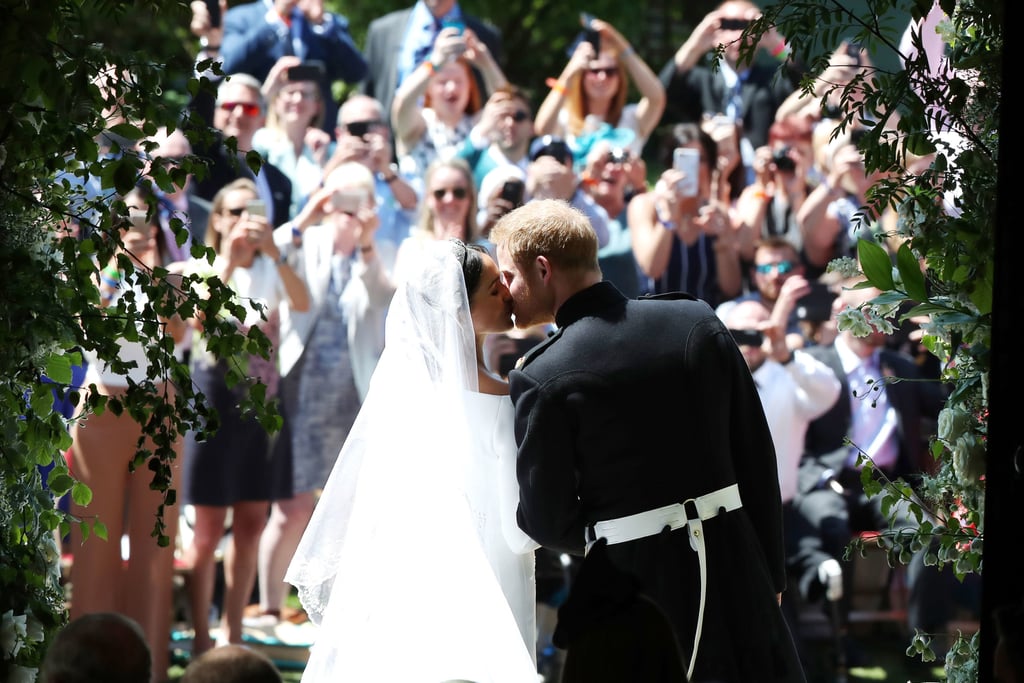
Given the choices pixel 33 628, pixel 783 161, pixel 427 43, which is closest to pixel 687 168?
pixel 783 161

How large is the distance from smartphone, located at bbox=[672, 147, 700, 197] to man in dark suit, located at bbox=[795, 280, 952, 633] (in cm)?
Result: 89

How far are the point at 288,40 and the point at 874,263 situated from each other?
13.6 ft

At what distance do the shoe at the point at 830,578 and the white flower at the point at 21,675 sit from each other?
3.58 meters

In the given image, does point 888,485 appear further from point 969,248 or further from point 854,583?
point 854,583

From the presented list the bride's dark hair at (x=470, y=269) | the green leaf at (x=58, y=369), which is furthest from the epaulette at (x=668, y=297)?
the green leaf at (x=58, y=369)

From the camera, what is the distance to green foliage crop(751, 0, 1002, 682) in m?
2.12

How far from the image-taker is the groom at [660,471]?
234 cm

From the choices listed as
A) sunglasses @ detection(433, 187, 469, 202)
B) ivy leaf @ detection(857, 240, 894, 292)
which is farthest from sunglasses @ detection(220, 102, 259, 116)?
ivy leaf @ detection(857, 240, 894, 292)

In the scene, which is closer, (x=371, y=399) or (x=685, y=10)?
(x=371, y=399)

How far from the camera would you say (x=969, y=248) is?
209cm

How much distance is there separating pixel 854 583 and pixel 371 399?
3.36 m

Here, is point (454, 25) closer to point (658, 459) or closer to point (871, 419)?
point (871, 419)

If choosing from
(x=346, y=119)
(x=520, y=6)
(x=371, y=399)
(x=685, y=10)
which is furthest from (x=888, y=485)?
(x=520, y=6)

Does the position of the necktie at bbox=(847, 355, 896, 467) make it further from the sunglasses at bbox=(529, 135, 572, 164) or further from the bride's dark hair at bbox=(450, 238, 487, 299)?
the bride's dark hair at bbox=(450, 238, 487, 299)
